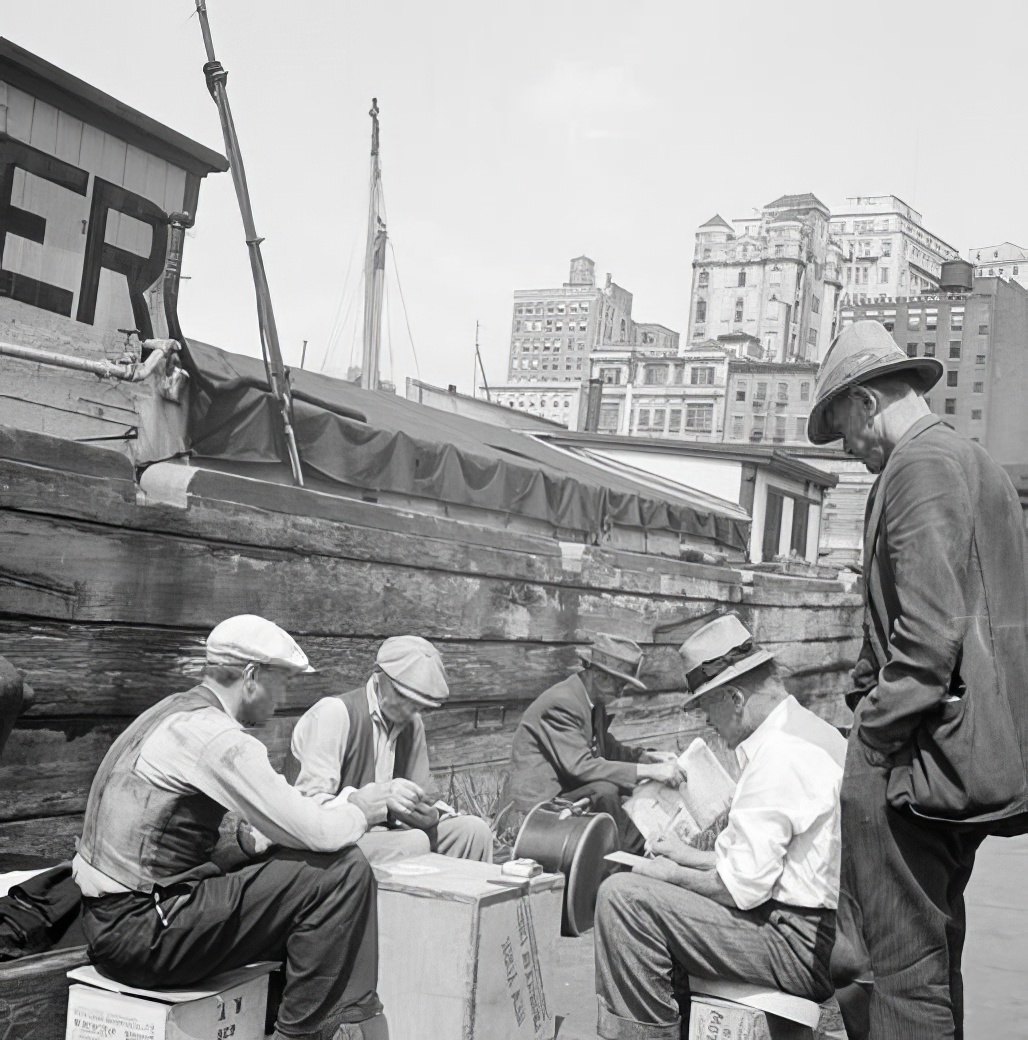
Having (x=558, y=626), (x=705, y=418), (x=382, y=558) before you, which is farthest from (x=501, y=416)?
(x=705, y=418)

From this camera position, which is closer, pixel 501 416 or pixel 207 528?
pixel 207 528

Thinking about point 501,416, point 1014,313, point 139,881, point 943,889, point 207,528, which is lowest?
point 139,881

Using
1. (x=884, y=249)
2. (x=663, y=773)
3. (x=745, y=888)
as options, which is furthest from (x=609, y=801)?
(x=884, y=249)

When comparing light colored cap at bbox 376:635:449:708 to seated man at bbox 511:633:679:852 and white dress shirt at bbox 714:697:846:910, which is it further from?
white dress shirt at bbox 714:697:846:910

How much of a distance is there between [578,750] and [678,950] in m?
2.86

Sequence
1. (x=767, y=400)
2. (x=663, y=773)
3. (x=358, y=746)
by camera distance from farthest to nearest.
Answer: (x=767, y=400)
(x=663, y=773)
(x=358, y=746)

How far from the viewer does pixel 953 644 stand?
3.00 metres

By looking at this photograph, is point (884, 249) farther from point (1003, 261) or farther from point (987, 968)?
point (987, 968)

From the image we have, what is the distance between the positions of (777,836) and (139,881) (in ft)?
5.98

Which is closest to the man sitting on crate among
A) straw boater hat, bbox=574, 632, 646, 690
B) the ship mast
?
straw boater hat, bbox=574, 632, 646, 690

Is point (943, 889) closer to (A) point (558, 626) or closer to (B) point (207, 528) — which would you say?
(B) point (207, 528)

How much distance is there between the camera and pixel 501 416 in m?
28.7

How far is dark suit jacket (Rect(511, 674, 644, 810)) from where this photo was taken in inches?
258

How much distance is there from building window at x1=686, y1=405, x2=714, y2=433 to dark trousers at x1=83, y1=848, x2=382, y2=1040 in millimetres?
98026
